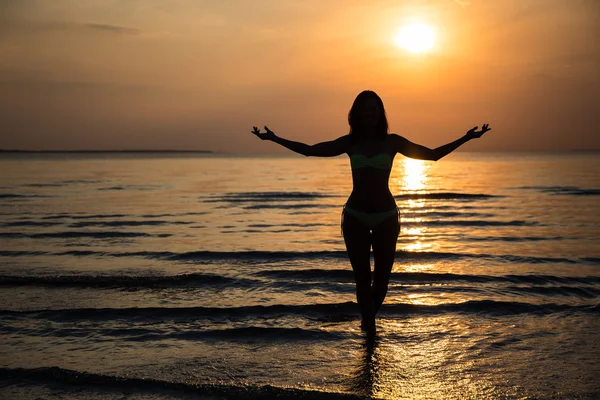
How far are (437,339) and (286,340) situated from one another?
77.5 inches

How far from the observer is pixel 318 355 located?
6.95 m

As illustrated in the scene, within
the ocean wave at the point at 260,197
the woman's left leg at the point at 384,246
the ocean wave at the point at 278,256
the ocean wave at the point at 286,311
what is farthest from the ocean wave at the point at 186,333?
the ocean wave at the point at 260,197

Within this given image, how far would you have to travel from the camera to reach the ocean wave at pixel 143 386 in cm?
571

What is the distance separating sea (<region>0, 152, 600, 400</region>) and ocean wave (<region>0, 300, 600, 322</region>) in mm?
42

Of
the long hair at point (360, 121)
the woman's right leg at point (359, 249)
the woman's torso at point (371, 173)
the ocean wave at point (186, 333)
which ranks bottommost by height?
the ocean wave at point (186, 333)

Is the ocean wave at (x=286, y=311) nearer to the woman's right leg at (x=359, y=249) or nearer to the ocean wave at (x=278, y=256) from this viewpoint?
the woman's right leg at (x=359, y=249)

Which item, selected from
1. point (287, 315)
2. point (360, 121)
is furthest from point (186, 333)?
point (360, 121)

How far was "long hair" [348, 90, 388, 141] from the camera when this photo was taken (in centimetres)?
667

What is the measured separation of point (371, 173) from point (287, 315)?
123 inches

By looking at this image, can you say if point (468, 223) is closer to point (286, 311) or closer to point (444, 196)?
point (444, 196)

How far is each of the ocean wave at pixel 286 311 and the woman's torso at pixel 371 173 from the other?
2.55m

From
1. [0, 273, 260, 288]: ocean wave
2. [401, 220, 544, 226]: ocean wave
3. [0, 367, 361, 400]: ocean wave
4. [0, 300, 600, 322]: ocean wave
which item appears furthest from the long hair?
[401, 220, 544, 226]: ocean wave

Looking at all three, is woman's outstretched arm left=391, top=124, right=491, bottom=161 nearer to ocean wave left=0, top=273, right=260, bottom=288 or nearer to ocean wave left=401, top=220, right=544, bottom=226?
ocean wave left=0, top=273, right=260, bottom=288

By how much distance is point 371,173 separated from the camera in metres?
6.77
